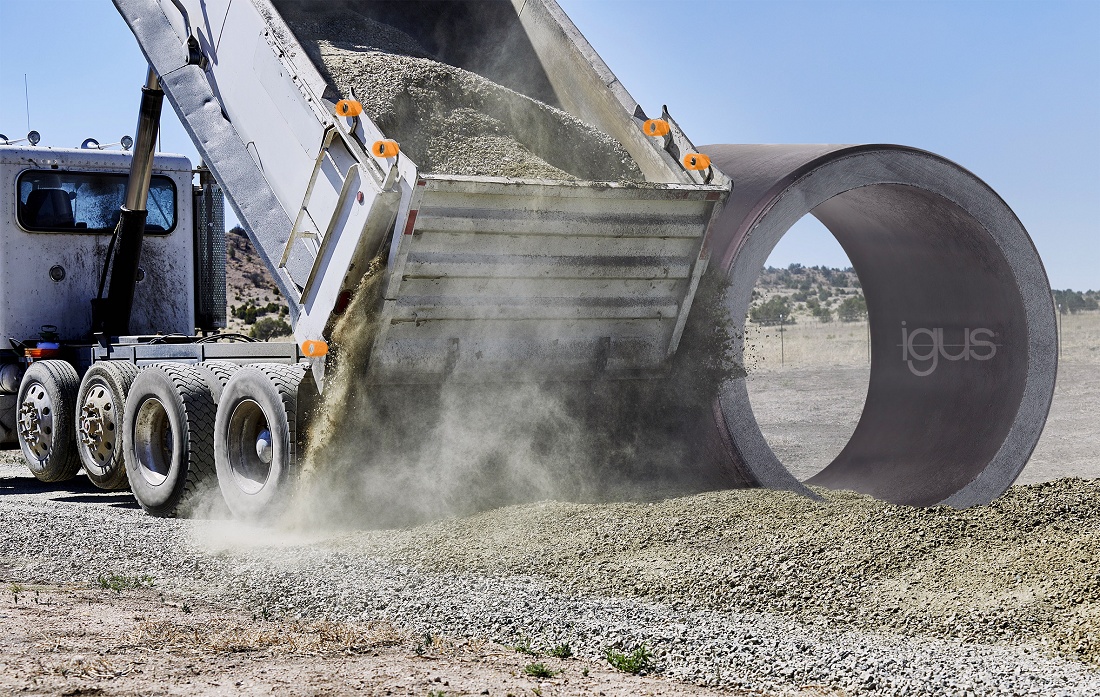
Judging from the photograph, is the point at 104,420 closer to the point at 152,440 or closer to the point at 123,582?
the point at 152,440

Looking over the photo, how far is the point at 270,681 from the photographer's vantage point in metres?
4.52

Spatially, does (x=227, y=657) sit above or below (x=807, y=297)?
below

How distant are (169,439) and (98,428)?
1164 millimetres

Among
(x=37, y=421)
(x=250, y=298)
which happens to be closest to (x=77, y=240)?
(x=37, y=421)

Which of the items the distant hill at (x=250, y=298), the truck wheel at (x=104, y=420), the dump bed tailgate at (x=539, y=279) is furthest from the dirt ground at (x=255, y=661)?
the distant hill at (x=250, y=298)

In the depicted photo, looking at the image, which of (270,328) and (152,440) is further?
(270,328)

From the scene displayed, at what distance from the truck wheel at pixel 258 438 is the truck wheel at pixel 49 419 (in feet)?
9.55

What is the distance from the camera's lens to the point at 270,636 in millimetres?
5297

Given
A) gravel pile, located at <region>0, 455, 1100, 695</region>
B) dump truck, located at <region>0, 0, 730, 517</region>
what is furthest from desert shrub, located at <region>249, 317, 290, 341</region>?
gravel pile, located at <region>0, 455, 1100, 695</region>

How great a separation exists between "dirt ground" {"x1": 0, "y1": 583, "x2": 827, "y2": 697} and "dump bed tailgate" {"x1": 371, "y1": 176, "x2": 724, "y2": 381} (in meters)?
2.41

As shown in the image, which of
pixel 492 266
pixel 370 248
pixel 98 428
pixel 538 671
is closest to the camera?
pixel 538 671

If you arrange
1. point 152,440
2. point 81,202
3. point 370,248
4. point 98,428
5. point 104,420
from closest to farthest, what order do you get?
point 370,248 → point 152,440 → point 104,420 → point 98,428 → point 81,202

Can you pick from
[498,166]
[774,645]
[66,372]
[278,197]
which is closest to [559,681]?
[774,645]

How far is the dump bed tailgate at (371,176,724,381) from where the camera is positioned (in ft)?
24.1
